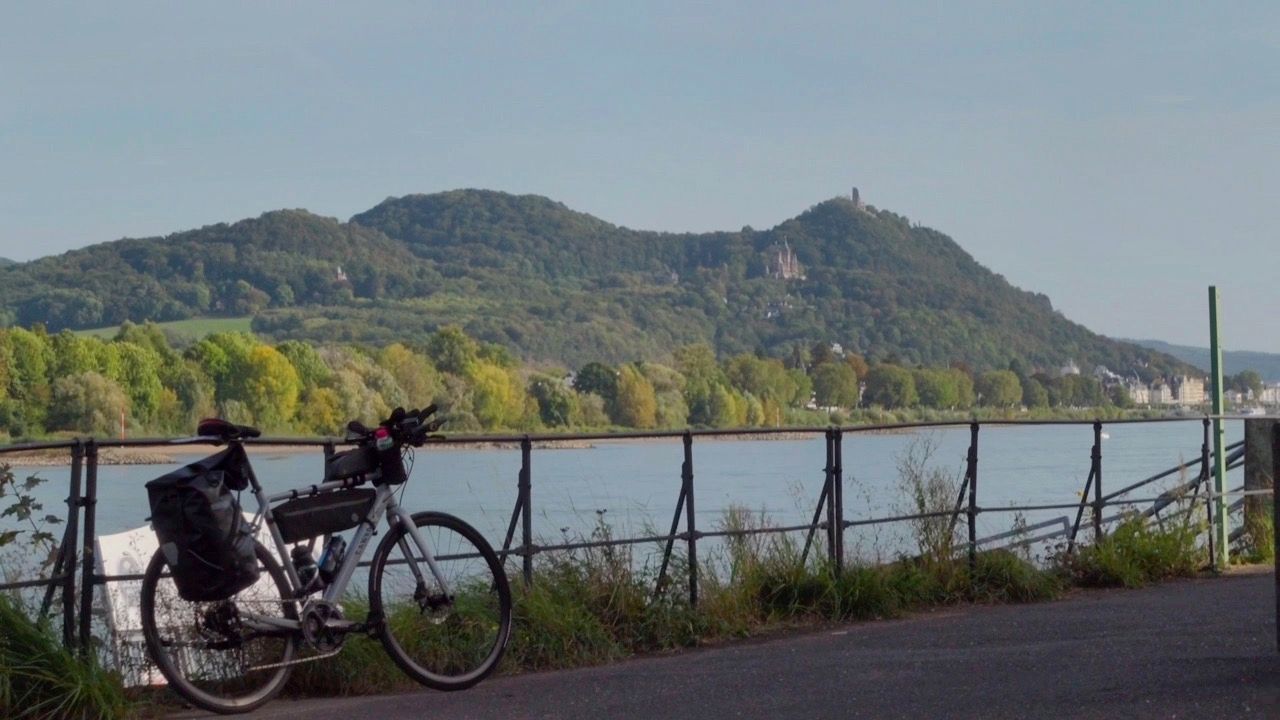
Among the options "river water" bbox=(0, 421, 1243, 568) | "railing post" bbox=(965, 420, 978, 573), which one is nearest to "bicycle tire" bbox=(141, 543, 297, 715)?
"river water" bbox=(0, 421, 1243, 568)

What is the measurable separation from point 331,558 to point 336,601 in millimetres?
183

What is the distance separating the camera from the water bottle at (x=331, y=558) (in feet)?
21.2

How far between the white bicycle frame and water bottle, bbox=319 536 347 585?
21 mm

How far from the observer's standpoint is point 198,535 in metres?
5.92

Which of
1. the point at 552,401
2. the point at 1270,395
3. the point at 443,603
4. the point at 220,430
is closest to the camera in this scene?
the point at 220,430

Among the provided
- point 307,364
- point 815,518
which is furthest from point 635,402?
point 815,518

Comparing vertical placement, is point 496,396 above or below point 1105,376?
below

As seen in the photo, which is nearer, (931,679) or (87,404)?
(931,679)

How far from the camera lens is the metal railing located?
6543 millimetres

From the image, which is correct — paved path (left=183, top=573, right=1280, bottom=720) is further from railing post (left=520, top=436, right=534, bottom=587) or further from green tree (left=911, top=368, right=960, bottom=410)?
green tree (left=911, top=368, right=960, bottom=410)

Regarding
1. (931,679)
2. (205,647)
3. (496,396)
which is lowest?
(931,679)

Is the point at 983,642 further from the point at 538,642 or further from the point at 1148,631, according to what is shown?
the point at 538,642

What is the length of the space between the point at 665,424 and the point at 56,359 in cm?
3827

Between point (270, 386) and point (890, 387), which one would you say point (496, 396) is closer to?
point (270, 386)
